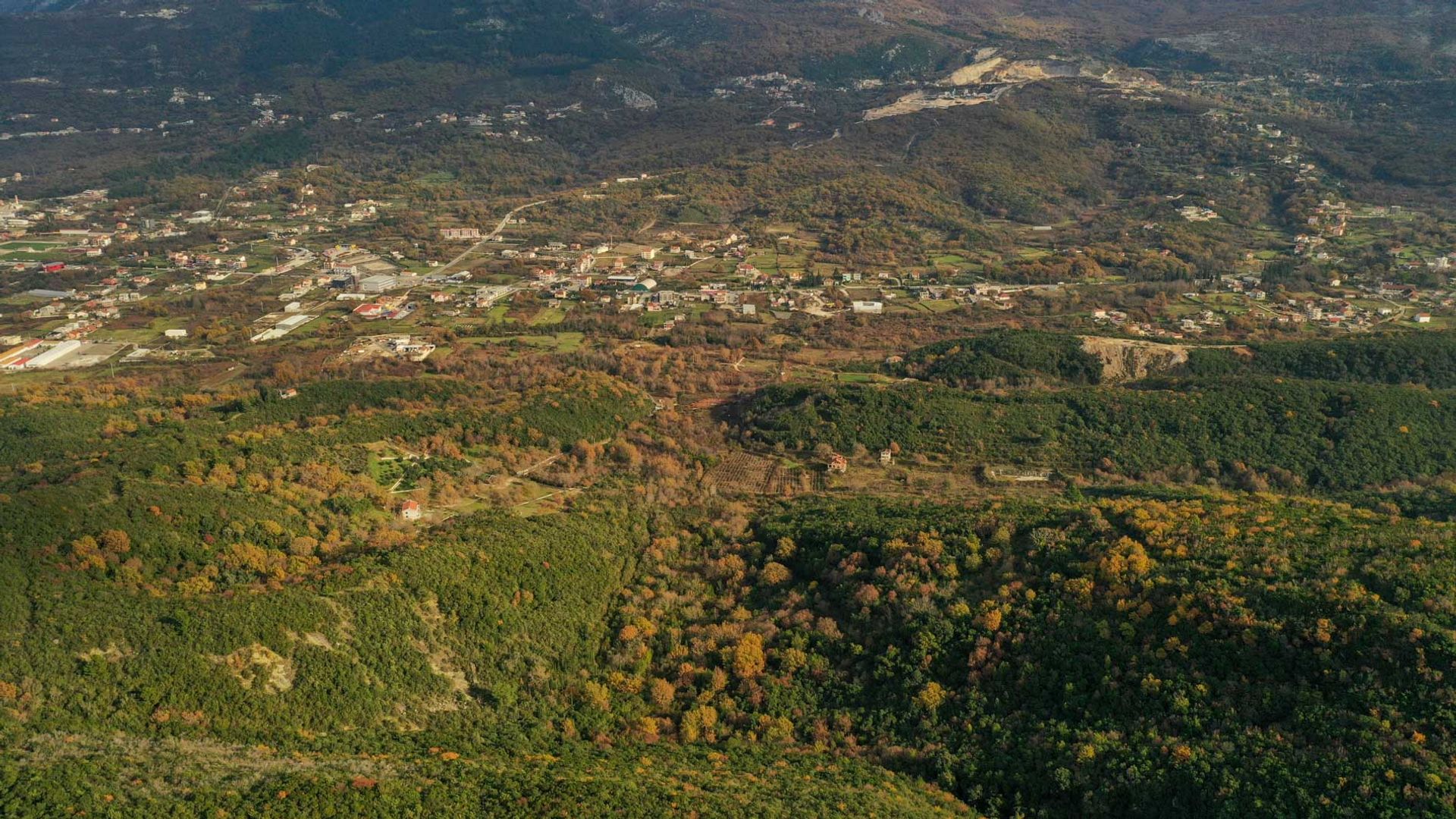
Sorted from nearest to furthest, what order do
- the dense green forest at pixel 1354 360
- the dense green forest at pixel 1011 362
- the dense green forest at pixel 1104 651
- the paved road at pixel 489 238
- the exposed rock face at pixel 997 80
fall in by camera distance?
the dense green forest at pixel 1104 651, the dense green forest at pixel 1354 360, the dense green forest at pixel 1011 362, the paved road at pixel 489 238, the exposed rock face at pixel 997 80

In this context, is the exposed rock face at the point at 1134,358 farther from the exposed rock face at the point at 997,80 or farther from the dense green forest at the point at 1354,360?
the exposed rock face at the point at 997,80

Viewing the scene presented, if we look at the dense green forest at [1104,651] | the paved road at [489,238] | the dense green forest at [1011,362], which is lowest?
the paved road at [489,238]

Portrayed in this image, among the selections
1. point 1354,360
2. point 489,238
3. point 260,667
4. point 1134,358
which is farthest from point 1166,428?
point 489,238

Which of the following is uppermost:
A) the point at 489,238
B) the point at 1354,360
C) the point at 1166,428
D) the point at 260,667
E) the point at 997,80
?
the point at 997,80

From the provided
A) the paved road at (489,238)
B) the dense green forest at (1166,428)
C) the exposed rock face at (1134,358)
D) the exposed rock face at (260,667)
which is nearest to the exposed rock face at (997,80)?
the paved road at (489,238)

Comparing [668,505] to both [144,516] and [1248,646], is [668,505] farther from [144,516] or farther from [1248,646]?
[1248,646]

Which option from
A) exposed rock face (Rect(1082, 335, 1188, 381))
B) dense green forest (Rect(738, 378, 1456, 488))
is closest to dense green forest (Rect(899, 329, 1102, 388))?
exposed rock face (Rect(1082, 335, 1188, 381))

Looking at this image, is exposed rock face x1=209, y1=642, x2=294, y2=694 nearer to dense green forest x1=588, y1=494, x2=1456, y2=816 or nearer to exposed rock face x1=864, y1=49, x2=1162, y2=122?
dense green forest x1=588, y1=494, x2=1456, y2=816

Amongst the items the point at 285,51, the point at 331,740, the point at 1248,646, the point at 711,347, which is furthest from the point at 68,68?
the point at 1248,646

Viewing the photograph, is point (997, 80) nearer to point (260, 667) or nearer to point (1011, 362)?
point (1011, 362)
